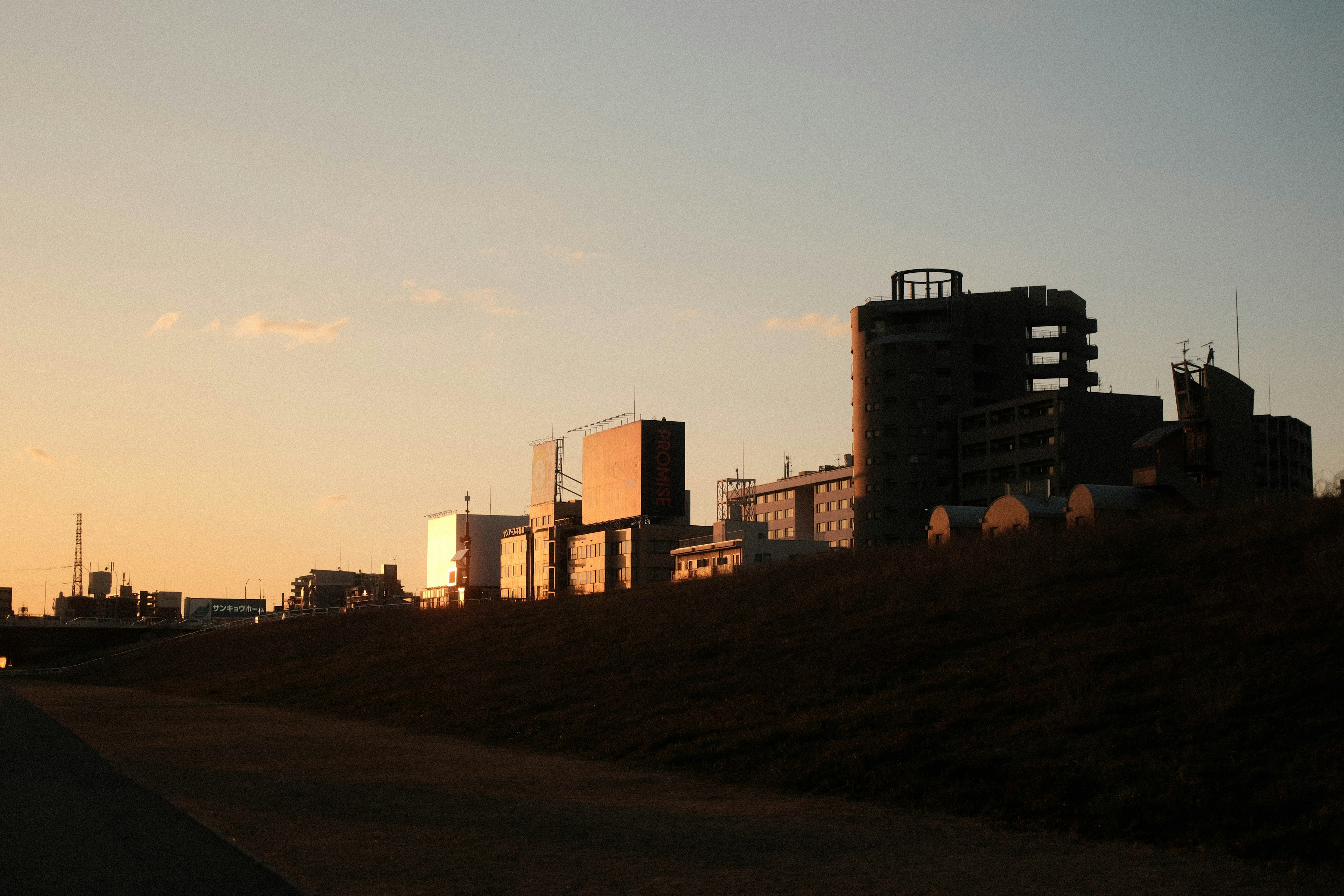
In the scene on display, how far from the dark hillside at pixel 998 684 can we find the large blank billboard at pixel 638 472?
7360 cm

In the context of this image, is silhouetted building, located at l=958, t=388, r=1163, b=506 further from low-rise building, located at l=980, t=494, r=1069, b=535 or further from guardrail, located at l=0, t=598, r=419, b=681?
guardrail, located at l=0, t=598, r=419, b=681

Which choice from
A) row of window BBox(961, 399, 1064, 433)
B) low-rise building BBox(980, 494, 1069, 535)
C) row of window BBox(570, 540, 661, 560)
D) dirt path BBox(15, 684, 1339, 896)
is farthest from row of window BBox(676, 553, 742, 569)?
dirt path BBox(15, 684, 1339, 896)

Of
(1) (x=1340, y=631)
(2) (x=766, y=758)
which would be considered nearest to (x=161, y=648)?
(2) (x=766, y=758)

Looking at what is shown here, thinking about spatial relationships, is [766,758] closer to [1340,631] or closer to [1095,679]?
[1095,679]

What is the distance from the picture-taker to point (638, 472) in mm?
137500

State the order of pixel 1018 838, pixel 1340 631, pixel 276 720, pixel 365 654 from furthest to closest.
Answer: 1. pixel 365 654
2. pixel 276 720
3. pixel 1340 631
4. pixel 1018 838

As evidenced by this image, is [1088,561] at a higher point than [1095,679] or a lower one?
higher

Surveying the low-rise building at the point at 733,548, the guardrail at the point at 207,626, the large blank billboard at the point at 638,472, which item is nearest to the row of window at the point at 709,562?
the low-rise building at the point at 733,548

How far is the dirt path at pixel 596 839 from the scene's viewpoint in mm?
15188

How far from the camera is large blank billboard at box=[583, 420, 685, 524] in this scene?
136250mm

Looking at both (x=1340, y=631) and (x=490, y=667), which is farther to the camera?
(x=490, y=667)

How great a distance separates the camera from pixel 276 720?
4700 cm

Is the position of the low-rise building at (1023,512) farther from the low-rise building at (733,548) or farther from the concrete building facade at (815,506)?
the concrete building facade at (815,506)

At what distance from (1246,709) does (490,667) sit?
3635 centimetres
